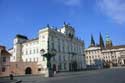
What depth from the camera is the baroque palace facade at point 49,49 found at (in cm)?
7279

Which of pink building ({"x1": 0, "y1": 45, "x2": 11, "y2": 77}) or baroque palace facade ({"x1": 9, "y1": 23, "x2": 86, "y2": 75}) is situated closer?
pink building ({"x1": 0, "y1": 45, "x2": 11, "y2": 77})

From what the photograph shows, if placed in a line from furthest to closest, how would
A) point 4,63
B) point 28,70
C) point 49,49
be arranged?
1. point 49,49
2. point 28,70
3. point 4,63

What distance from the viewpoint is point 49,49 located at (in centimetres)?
7344

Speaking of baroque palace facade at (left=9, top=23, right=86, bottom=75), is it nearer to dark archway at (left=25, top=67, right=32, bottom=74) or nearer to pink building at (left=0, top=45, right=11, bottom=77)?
dark archway at (left=25, top=67, right=32, bottom=74)

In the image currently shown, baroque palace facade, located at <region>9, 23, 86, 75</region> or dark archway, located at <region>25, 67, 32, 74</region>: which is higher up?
baroque palace facade, located at <region>9, 23, 86, 75</region>

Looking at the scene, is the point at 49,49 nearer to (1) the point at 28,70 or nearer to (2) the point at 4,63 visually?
(1) the point at 28,70

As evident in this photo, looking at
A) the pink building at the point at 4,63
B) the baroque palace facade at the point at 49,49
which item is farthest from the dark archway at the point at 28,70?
the pink building at the point at 4,63

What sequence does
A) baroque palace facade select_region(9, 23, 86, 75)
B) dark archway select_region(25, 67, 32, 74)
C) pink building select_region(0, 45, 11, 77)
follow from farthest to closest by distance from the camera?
baroque palace facade select_region(9, 23, 86, 75) < dark archway select_region(25, 67, 32, 74) < pink building select_region(0, 45, 11, 77)

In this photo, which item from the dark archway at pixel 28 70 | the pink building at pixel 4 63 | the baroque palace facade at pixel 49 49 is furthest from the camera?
the baroque palace facade at pixel 49 49

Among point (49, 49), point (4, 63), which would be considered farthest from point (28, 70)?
point (49, 49)

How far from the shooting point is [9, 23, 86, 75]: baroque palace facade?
7279 cm

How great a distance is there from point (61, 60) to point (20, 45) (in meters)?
20.5

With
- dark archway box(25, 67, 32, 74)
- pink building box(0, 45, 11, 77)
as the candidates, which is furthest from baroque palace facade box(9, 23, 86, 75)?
pink building box(0, 45, 11, 77)

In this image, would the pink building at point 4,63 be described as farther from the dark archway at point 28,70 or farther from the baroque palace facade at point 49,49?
the dark archway at point 28,70
